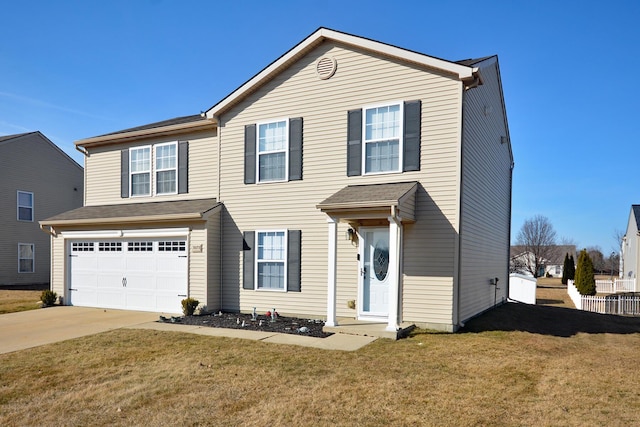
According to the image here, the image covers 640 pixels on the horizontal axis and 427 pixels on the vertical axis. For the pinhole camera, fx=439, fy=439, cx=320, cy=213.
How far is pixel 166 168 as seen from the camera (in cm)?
1352

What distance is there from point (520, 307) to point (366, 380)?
10571mm

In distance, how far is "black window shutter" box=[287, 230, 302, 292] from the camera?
1108 centimetres

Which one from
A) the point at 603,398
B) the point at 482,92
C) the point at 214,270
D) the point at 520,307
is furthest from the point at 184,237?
the point at 520,307

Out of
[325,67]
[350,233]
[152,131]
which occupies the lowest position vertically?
[350,233]

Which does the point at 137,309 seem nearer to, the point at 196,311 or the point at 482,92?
the point at 196,311

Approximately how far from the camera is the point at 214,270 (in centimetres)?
1199

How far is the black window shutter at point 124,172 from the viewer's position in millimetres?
14086

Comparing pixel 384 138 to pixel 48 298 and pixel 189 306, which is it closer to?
pixel 189 306

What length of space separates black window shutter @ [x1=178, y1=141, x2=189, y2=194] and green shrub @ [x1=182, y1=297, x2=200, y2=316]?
11.2 feet

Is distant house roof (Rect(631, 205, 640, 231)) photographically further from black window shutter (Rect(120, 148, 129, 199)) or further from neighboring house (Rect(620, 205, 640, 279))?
black window shutter (Rect(120, 148, 129, 199))

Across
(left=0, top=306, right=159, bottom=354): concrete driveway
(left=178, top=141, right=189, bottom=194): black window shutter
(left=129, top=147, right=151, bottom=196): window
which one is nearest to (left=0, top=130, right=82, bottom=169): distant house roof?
(left=129, top=147, right=151, bottom=196): window

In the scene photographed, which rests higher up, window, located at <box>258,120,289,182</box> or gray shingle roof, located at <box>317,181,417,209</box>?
window, located at <box>258,120,289,182</box>

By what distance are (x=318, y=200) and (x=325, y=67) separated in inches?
132

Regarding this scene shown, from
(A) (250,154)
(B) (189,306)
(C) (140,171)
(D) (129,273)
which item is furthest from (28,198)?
(A) (250,154)
